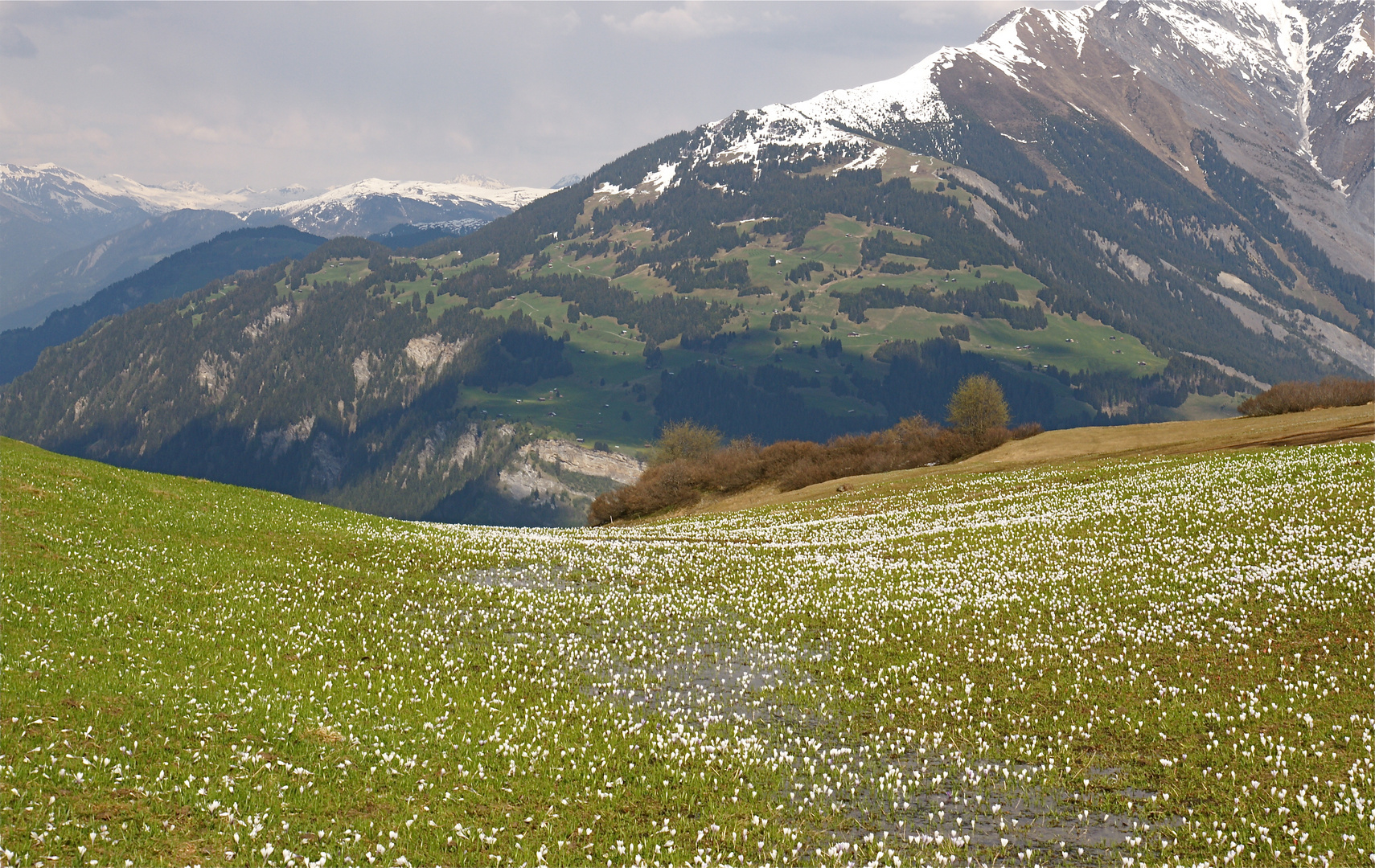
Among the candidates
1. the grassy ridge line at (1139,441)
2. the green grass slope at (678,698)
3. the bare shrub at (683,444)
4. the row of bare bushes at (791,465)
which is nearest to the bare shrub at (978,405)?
the row of bare bushes at (791,465)

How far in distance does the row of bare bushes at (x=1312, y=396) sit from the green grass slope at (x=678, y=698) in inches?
2612

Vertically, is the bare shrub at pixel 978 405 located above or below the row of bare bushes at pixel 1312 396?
above

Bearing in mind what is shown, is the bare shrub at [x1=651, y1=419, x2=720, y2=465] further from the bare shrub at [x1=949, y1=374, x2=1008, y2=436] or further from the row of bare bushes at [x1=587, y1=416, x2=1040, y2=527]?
the bare shrub at [x1=949, y1=374, x2=1008, y2=436]

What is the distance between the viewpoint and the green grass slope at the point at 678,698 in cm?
1315

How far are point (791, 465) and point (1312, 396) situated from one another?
55025 mm

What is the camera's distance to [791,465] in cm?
10662

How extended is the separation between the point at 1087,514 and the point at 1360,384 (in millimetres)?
74301

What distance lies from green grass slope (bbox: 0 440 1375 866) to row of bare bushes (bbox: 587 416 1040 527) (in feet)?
214

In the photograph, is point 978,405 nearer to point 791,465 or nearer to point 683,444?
point 791,465

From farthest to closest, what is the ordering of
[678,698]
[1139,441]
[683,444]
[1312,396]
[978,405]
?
[683,444]
[978,405]
[1312,396]
[1139,441]
[678,698]

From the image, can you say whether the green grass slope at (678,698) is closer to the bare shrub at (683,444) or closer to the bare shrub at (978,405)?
the bare shrub at (978,405)

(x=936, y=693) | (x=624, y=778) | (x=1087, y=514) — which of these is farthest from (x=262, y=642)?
(x=1087, y=514)

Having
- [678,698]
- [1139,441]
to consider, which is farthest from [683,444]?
[678,698]

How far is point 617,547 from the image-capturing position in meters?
41.0
